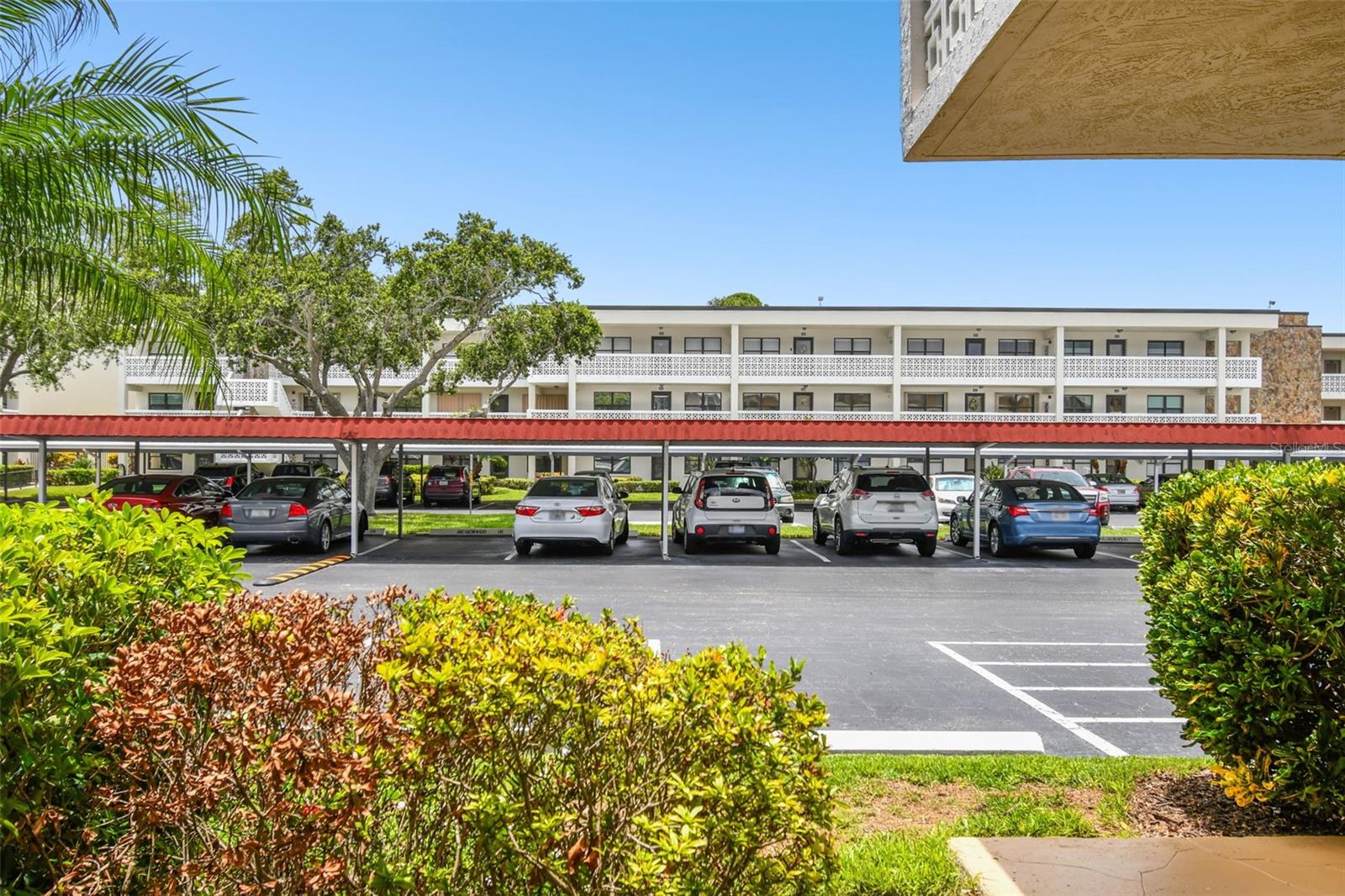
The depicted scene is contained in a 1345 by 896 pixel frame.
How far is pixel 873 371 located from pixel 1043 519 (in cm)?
2214

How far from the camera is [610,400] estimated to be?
40656 mm

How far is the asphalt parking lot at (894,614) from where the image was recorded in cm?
697

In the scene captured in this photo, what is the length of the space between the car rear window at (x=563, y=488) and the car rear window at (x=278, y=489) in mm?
4783

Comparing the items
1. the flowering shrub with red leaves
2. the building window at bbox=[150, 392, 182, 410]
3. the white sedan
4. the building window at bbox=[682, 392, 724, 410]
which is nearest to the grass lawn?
the flowering shrub with red leaves

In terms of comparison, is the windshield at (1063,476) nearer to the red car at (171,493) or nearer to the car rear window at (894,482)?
the car rear window at (894,482)

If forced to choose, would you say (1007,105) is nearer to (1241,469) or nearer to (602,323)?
(1241,469)

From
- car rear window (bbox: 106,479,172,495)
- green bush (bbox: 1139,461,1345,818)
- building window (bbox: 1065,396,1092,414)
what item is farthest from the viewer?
building window (bbox: 1065,396,1092,414)

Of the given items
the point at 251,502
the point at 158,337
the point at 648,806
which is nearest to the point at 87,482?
the point at 251,502

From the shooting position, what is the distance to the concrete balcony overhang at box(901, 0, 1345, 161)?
3170mm

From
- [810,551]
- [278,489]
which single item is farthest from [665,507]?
[278,489]

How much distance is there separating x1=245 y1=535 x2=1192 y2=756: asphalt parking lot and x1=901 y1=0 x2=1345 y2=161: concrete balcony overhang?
3.95 m

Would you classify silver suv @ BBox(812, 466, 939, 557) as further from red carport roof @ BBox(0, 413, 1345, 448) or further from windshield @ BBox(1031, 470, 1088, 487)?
windshield @ BBox(1031, 470, 1088, 487)

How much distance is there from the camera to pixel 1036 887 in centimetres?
365

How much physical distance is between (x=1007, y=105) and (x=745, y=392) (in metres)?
36.7
